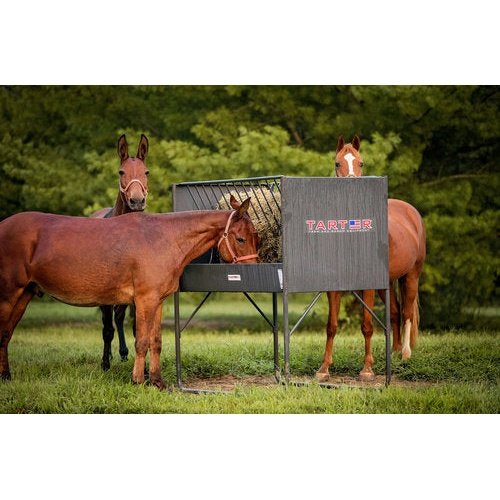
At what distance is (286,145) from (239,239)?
956cm

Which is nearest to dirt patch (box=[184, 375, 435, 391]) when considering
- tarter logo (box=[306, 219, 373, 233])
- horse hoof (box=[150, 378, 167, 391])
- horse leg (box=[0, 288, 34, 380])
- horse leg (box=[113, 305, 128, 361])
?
horse hoof (box=[150, 378, 167, 391])

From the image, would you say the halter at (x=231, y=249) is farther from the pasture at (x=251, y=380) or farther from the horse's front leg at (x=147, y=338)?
the pasture at (x=251, y=380)

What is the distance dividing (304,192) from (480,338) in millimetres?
6409

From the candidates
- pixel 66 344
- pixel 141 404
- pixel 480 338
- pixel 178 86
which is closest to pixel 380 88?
pixel 178 86

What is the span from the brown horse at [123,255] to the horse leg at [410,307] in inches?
151

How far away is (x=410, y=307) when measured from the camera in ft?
45.4

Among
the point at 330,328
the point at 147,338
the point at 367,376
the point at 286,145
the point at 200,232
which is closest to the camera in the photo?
the point at 147,338

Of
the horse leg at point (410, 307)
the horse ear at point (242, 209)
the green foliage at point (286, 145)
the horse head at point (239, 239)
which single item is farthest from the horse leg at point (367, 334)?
the green foliage at point (286, 145)

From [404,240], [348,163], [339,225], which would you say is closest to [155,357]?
[339,225]

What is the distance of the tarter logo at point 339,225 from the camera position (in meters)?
10.4

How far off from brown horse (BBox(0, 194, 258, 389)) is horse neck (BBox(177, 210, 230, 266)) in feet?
0.04

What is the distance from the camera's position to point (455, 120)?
824 inches

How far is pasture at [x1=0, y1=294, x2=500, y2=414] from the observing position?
984 centimetres

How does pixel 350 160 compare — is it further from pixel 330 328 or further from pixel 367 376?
pixel 367 376
